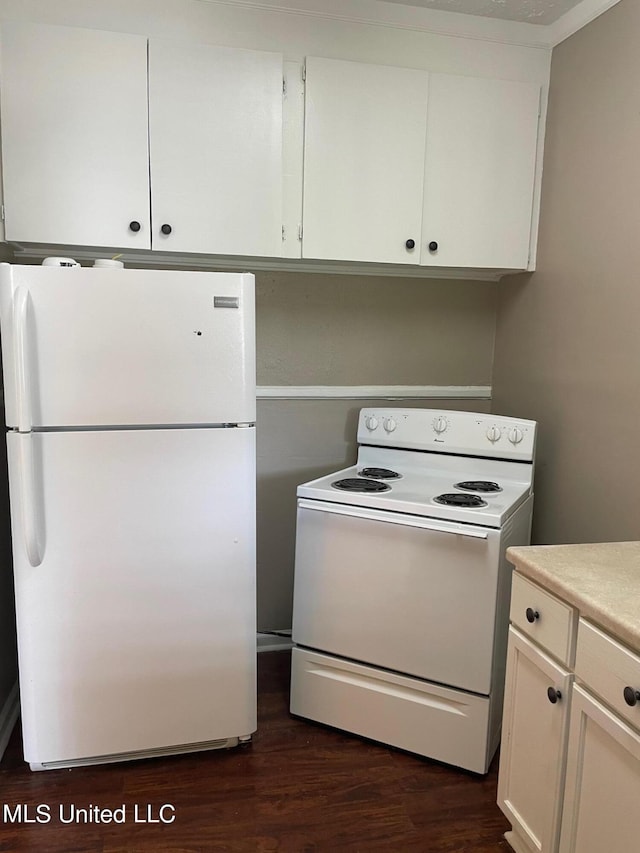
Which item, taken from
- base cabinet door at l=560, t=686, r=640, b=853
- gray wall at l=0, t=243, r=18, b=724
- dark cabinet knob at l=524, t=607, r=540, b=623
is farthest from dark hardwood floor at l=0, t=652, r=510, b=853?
dark cabinet knob at l=524, t=607, r=540, b=623

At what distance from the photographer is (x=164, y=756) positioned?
212cm

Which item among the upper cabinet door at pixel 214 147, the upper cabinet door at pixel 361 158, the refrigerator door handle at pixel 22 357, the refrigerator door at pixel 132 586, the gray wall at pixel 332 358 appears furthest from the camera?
the gray wall at pixel 332 358

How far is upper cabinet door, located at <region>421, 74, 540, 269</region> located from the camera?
2.32 metres

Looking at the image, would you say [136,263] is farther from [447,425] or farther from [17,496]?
[447,425]

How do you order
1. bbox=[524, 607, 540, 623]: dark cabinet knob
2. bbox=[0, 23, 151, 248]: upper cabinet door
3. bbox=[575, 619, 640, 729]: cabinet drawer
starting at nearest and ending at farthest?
bbox=[575, 619, 640, 729]: cabinet drawer → bbox=[524, 607, 540, 623]: dark cabinet knob → bbox=[0, 23, 151, 248]: upper cabinet door

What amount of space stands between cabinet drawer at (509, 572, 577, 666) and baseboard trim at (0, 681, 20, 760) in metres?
1.70

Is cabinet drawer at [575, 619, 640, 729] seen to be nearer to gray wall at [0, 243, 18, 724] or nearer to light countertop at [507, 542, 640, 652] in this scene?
light countertop at [507, 542, 640, 652]

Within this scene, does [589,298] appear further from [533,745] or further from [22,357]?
[22,357]

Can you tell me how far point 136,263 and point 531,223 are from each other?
1.52 metres

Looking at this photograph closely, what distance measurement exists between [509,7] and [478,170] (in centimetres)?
54

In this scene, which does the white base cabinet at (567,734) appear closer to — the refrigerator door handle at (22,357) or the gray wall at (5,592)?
the refrigerator door handle at (22,357)

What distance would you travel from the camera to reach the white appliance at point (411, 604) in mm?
1975

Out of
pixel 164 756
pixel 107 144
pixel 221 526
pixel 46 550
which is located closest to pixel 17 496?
pixel 46 550

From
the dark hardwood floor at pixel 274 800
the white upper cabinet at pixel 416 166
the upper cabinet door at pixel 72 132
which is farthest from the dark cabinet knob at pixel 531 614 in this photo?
the upper cabinet door at pixel 72 132
